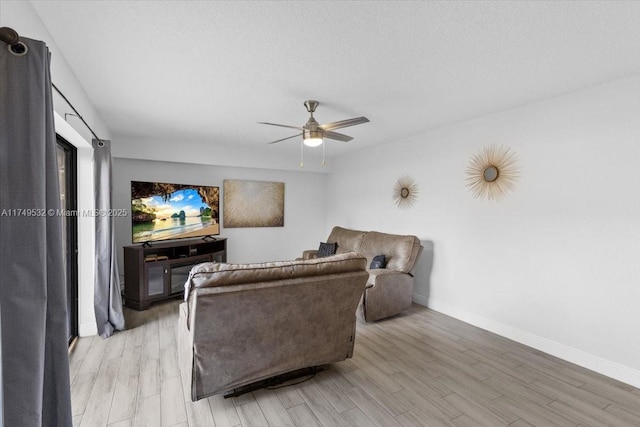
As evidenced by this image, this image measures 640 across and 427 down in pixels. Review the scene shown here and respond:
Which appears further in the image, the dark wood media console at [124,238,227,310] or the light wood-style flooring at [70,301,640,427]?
the dark wood media console at [124,238,227,310]

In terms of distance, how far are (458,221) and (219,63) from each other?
328 cm

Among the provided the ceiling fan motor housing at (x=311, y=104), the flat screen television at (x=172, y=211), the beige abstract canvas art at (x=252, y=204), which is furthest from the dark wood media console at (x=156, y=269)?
the ceiling fan motor housing at (x=311, y=104)

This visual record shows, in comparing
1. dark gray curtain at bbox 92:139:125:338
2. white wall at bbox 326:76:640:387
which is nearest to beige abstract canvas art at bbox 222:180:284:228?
dark gray curtain at bbox 92:139:125:338

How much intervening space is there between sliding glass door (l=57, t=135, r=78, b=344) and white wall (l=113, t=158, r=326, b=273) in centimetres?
174

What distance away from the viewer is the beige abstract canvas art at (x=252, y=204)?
5613mm

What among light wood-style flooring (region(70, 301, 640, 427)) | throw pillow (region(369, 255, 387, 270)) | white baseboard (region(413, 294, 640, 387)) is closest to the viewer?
light wood-style flooring (region(70, 301, 640, 427))

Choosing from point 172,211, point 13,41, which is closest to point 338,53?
point 13,41

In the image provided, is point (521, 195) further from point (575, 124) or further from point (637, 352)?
point (637, 352)

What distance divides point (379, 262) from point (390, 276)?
44cm

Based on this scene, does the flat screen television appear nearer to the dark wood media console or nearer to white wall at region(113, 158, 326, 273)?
white wall at region(113, 158, 326, 273)

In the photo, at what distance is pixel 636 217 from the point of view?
2471mm

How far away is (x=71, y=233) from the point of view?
3074 mm

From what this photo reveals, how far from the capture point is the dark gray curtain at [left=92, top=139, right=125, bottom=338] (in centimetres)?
306

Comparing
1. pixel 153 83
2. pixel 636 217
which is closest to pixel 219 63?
pixel 153 83
